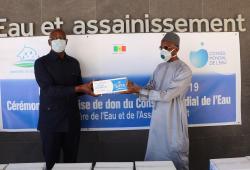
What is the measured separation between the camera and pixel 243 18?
14.1ft

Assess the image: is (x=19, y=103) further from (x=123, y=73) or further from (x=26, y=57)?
(x=123, y=73)

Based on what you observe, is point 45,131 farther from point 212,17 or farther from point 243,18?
point 243,18

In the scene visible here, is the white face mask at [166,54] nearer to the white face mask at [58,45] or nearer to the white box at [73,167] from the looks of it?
the white face mask at [58,45]

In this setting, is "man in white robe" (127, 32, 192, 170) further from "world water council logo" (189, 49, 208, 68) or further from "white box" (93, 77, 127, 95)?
"world water council logo" (189, 49, 208, 68)

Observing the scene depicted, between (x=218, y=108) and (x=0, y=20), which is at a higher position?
(x=0, y=20)

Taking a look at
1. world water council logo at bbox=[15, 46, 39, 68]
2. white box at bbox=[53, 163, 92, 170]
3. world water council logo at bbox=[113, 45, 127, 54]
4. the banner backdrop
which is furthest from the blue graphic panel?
white box at bbox=[53, 163, 92, 170]

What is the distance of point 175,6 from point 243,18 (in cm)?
77

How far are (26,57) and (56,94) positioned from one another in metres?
0.84

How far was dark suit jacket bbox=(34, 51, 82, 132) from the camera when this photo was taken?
11.8 ft

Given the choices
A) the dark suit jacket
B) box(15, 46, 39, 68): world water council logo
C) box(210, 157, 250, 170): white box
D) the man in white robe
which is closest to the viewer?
box(210, 157, 250, 170): white box

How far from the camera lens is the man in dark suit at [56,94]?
3.61 m

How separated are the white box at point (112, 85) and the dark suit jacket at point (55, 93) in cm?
25

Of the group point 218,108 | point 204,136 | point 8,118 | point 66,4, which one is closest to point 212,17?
point 218,108

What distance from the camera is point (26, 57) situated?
165 inches
